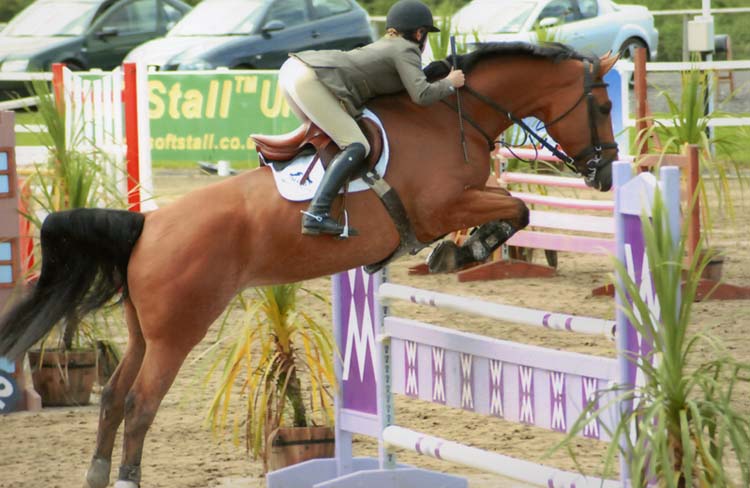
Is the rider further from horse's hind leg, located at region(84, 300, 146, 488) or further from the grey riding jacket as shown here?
horse's hind leg, located at region(84, 300, 146, 488)

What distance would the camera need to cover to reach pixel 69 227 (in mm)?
4891

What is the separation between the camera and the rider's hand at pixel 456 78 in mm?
5066

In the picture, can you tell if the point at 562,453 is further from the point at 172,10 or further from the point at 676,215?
the point at 172,10

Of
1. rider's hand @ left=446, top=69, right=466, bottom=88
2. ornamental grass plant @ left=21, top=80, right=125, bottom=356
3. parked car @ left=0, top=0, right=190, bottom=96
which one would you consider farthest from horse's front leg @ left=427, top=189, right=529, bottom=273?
parked car @ left=0, top=0, right=190, bottom=96

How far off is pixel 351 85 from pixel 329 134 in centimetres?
22

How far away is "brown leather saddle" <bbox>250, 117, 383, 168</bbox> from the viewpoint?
4957mm

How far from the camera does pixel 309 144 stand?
4.99m

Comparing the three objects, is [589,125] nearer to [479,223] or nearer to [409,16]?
[479,223]

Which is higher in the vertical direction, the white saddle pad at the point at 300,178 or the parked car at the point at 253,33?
the parked car at the point at 253,33

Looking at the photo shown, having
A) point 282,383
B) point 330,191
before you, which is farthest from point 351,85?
point 282,383

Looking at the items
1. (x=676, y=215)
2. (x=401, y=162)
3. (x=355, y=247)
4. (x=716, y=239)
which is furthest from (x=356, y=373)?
(x=716, y=239)

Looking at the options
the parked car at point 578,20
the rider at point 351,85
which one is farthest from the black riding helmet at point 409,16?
the parked car at point 578,20

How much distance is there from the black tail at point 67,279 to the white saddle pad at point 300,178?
50cm

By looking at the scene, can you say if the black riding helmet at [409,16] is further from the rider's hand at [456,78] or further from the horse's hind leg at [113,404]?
the horse's hind leg at [113,404]
